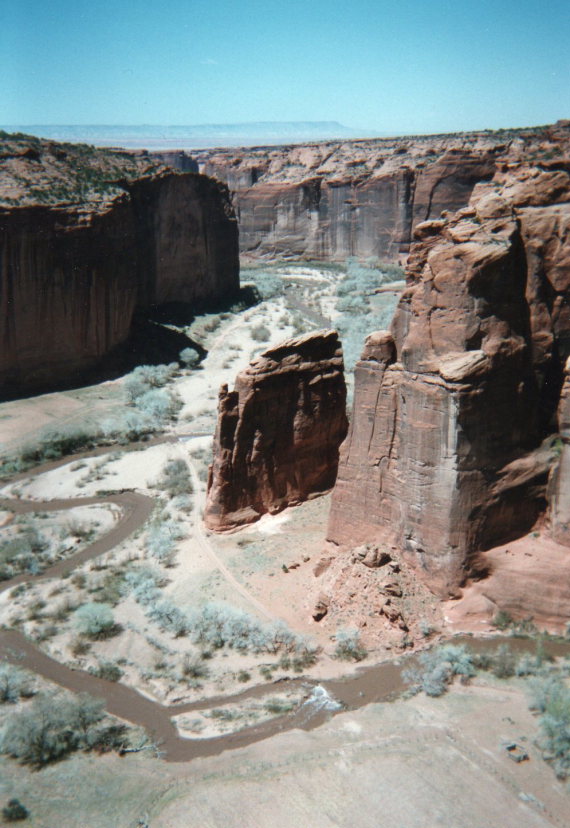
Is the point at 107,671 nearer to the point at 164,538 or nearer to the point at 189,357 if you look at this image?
the point at 164,538

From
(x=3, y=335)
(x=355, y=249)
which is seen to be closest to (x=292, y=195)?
(x=355, y=249)

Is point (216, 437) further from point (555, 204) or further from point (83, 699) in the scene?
point (555, 204)

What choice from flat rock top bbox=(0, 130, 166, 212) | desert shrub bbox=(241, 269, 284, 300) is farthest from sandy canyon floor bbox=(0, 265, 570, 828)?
desert shrub bbox=(241, 269, 284, 300)

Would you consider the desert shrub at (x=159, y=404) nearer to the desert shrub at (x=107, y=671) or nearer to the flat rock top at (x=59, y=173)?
the flat rock top at (x=59, y=173)

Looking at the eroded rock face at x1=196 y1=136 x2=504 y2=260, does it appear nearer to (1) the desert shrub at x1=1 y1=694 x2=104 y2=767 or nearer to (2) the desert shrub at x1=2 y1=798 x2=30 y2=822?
(1) the desert shrub at x1=1 y1=694 x2=104 y2=767

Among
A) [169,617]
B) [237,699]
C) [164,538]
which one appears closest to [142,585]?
[169,617]

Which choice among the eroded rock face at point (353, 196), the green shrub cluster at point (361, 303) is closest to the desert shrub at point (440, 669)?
the green shrub cluster at point (361, 303)
